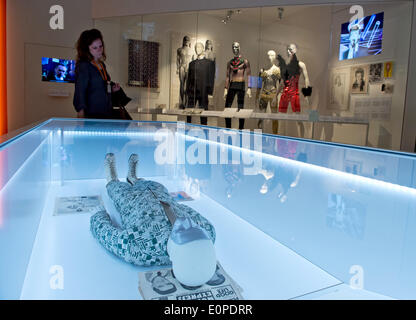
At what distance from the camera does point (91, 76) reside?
2.22 meters

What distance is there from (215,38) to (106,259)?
6.17m

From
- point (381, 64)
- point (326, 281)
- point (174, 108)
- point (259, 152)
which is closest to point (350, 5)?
point (381, 64)

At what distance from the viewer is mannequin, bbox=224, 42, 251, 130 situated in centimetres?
609

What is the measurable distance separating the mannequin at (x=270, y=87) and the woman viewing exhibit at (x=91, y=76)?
12.9ft

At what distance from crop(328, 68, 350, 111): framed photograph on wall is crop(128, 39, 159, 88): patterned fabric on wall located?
3195mm

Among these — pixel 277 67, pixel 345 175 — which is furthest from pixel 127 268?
pixel 277 67

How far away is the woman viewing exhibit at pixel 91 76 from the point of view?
219 centimetres

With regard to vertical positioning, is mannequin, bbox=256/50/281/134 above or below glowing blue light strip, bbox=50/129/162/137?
above

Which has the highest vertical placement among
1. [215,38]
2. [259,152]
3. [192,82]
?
[215,38]

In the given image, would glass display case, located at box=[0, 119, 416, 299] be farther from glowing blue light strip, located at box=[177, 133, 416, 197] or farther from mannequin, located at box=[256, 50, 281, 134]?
mannequin, located at box=[256, 50, 281, 134]

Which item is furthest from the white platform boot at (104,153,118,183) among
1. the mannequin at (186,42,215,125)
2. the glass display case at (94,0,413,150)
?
the mannequin at (186,42,215,125)

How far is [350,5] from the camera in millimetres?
5215
